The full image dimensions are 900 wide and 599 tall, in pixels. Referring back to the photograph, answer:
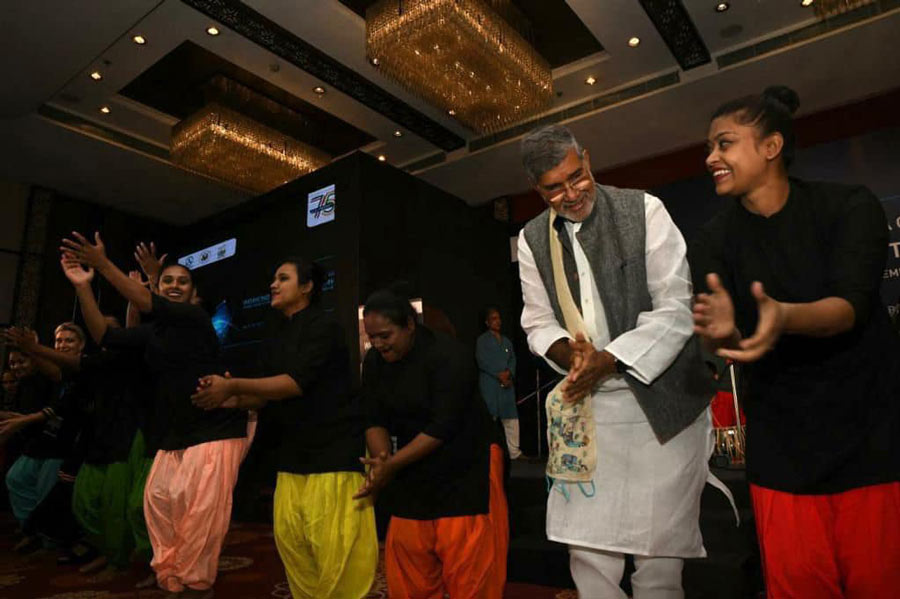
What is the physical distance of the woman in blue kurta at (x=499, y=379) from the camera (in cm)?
683

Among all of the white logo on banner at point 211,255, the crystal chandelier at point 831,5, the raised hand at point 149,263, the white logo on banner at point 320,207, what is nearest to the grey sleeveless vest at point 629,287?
the raised hand at point 149,263

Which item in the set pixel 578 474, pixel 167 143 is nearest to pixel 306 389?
pixel 578 474

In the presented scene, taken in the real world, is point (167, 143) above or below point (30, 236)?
above

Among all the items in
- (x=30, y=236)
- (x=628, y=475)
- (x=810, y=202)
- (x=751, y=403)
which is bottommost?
(x=628, y=475)

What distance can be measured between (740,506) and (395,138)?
5919 millimetres

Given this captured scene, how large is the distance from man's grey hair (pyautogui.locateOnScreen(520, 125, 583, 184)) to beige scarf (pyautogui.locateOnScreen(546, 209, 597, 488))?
257 mm

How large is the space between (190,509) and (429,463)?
59.2 inches

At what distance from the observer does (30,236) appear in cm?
853

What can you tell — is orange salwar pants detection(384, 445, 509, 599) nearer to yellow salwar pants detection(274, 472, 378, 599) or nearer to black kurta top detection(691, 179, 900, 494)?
yellow salwar pants detection(274, 472, 378, 599)

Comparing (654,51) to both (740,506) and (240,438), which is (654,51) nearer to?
(740,506)

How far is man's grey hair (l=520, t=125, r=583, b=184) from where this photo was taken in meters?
1.60

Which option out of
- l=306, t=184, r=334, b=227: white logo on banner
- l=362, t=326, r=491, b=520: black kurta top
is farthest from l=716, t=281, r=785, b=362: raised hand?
l=306, t=184, r=334, b=227: white logo on banner

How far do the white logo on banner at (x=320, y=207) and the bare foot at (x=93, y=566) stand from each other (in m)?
3.55

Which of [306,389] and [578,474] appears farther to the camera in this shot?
[306,389]
